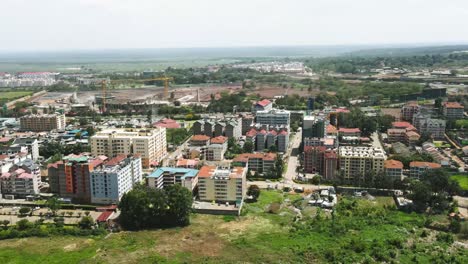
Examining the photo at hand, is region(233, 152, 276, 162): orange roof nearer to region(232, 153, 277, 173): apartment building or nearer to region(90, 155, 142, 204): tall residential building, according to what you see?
region(232, 153, 277, 173): apartment building

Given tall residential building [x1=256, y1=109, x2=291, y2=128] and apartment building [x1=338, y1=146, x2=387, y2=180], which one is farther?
tall residential building [x1=256, y1=109, x2=291, y2=128]

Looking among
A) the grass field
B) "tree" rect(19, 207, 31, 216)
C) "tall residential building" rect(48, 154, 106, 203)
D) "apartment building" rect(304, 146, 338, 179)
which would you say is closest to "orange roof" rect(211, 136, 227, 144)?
"apartment building" rect(304, 146, 338, 179)

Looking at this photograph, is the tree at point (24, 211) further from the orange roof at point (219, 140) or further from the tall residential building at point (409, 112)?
the tall residential building at point (409, 112)

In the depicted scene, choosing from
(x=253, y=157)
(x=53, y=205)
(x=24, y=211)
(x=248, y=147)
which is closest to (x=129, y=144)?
(x=53, y=205)

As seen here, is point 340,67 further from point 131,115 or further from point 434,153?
point 434,153

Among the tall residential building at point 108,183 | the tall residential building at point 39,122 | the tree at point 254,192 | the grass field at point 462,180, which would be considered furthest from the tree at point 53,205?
the grass field at point 462,180

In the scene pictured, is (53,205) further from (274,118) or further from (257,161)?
(274,118)
